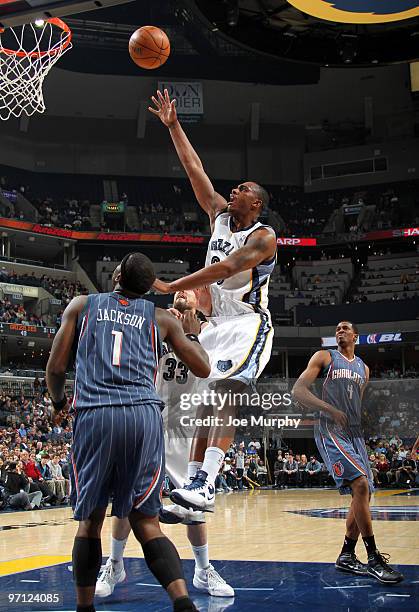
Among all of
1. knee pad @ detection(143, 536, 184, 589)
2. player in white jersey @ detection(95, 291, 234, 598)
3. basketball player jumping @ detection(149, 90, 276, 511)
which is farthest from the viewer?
player in white jersey @ detection(95, 291, 234, 598)

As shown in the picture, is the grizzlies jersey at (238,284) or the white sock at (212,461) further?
the grizzlies jersey at (238,284)

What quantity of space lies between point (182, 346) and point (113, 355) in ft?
1.32

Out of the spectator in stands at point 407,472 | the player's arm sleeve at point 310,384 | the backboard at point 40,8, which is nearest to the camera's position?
the player's arm sleeve at point 310,384

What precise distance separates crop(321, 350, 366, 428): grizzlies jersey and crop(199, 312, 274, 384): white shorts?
1655 millimetres

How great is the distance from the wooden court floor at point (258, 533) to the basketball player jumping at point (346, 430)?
115 cm

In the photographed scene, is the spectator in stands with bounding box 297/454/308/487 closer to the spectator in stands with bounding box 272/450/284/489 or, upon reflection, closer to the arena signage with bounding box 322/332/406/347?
the spectator in stands with bounding box 272/450/284/489

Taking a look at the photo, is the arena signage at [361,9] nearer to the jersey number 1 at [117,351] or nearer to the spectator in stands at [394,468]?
the jersey number 1 at [117,351]

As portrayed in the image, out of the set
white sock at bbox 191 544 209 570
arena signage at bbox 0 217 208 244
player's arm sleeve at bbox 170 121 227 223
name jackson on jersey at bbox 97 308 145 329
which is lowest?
white sock at bbox 191 544 209 570

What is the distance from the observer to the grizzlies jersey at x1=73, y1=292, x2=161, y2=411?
3623mm

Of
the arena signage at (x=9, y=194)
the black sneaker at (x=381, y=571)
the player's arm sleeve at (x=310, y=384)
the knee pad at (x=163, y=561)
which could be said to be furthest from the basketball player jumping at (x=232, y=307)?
the arena signage at (x=9, y=194)

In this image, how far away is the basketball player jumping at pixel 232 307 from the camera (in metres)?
4.27

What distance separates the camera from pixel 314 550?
311 inches

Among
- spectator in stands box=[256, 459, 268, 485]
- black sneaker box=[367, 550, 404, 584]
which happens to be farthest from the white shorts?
spectator in stands box=[256, 459, 268, 485]

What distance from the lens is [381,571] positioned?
562cm
